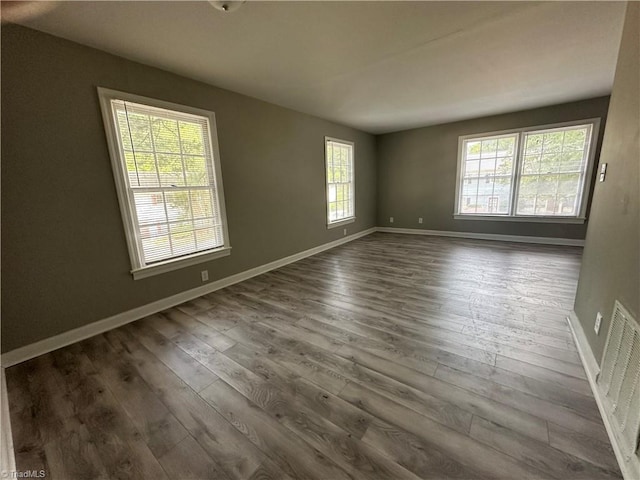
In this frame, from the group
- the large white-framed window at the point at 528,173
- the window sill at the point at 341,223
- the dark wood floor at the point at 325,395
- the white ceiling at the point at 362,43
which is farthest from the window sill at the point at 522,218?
the dark wood floor at the point at 325,395

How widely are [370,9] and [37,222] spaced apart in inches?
122

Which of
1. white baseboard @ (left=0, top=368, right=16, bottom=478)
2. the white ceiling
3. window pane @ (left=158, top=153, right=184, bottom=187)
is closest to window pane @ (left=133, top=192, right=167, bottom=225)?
window pane @ (left=158, top=153, right=184, bottom=187)

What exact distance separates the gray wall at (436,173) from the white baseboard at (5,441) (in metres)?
6.78

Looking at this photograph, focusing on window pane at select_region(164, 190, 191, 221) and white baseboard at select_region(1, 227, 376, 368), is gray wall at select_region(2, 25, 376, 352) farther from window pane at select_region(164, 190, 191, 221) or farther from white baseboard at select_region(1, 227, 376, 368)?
window pane at select_region(164, 190, 191, 221)

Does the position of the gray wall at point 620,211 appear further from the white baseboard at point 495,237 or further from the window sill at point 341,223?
the window sill at point 341,223

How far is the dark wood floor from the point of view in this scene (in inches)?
47.6

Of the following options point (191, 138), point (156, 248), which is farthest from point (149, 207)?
point (191, 138)

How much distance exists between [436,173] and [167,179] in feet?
18.4

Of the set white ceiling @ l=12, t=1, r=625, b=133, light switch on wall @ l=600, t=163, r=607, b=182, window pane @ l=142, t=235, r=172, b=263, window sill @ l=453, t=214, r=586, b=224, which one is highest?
white ceiling @ l=12, t=1, r=625, b=133

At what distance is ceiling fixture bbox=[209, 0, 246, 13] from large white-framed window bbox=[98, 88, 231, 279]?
4.51ft

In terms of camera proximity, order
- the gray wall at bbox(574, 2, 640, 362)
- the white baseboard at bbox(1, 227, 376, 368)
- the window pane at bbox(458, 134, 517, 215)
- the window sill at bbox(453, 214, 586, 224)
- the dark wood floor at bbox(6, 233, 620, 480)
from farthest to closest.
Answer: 1. the window pane at bbox(458, 134, 517, 215)
2. the window sill at bbox(453, 214, 586, 224)
3. the white baseboard at bbox(1, 227, 376, 368)
4. the gray wall at bbox(574, 2, 640, 362)
5. the dark wood floor at bbox(6, 233, 620, 480)

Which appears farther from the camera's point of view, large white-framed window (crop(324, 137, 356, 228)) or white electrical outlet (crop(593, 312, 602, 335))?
large white-framed window (crop(324, 137, 356, 228))

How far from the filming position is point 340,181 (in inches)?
223

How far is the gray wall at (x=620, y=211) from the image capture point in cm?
136
